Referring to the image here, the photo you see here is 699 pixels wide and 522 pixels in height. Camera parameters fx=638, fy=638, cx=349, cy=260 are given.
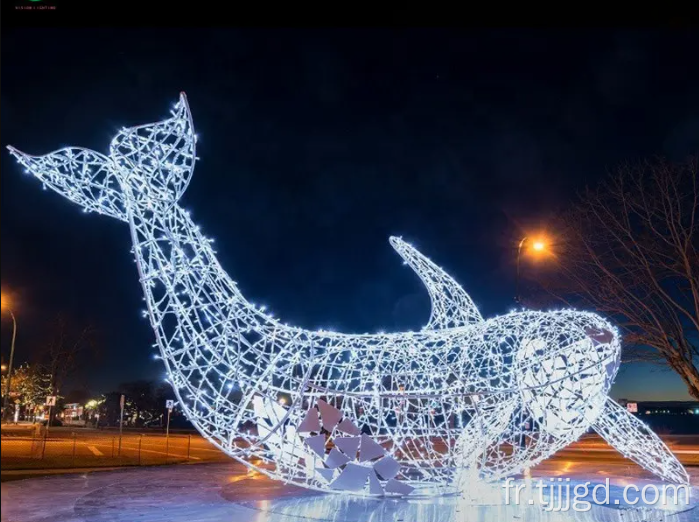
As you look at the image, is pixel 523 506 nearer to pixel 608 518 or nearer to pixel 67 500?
pixel 608 518

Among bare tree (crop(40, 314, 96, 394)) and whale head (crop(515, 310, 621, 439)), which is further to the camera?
bare tree (crop(40, 314, 96, 394))

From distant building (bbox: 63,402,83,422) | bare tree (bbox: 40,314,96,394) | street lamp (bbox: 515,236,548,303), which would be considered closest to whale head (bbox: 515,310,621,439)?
street lamp (bbox: 515,236,548,303)

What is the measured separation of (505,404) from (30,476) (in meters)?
10.6

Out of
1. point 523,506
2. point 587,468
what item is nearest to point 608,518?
point 523,506

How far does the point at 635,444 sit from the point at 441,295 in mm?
4506

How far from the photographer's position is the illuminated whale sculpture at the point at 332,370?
8852 millimetres

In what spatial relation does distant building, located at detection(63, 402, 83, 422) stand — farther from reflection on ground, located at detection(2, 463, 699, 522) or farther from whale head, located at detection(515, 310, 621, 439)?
whale head, located at detection(515, 310, 621, 439)

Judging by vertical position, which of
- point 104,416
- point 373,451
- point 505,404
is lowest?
point 104,416

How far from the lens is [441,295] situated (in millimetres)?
13062

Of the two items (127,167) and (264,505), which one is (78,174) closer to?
(127,167)

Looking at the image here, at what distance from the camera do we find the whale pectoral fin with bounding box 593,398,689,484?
1166 centimetres

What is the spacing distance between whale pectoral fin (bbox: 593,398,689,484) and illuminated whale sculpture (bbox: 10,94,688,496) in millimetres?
34

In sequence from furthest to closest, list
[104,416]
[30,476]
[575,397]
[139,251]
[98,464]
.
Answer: [104,416]
[98,464]
[30,476]
[575,397]
[139,251]

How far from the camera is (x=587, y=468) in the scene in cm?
1872
